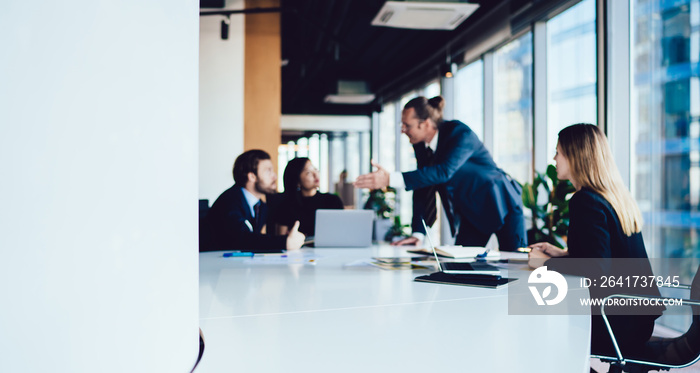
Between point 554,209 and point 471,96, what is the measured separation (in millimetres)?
3664

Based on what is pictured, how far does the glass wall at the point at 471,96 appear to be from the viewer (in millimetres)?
7430

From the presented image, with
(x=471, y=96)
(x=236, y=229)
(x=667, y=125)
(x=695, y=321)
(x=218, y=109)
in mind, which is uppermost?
(x=471, y=96)

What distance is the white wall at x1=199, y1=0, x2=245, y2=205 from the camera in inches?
226

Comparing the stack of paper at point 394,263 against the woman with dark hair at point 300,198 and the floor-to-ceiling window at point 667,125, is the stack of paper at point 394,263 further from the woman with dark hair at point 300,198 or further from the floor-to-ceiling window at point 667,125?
the floor-to-ceiling window at point 667,125

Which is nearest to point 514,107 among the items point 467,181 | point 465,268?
point 467,181

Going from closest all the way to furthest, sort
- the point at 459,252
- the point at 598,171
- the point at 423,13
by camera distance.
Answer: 1. the point at 598,171
2. the point at 459,252
3. the point at 423,13

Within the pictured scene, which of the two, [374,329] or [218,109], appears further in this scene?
[218,109]

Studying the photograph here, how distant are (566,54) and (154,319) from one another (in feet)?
17.9

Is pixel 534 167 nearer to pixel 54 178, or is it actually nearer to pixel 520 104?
pixel 520 104

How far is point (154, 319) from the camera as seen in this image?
78 centimetres

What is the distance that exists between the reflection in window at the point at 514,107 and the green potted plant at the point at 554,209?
1450 millimetres

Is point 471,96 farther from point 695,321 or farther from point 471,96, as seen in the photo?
point 695,321

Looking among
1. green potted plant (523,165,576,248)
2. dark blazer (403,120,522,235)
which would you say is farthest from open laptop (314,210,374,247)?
green potted plant (523,165,576,248)

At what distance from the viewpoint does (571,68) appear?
5242mm
